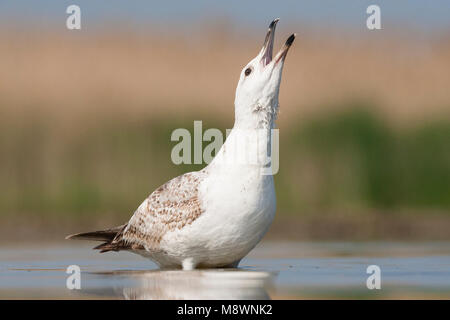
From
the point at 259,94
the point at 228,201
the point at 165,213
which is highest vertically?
the point at 259,94

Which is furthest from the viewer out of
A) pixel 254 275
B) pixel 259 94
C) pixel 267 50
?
pixel 267 50

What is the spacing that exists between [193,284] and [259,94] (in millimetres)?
1620

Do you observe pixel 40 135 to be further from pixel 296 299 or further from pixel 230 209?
pixel 296 299

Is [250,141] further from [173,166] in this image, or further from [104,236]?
[173,166]

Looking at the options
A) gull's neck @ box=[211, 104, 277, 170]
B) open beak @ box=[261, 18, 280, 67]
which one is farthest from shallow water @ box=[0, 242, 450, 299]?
open beak @ box=[261, 18, 280, 67]

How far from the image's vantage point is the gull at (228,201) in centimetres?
757

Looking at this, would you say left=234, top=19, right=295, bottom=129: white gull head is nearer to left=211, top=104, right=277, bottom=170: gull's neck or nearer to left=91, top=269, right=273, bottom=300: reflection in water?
left=211, top=104, right=277, bottom=170: gull's neck

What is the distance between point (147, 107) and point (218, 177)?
6.08 m

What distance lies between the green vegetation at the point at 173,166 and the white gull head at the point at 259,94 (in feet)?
15.7

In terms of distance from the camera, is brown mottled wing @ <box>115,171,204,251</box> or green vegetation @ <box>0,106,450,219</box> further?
green vegetation @ <box>0,106,450,219</box>

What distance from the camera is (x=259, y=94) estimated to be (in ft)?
25.9

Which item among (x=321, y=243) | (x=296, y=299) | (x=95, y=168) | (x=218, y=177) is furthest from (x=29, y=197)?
(x=296, y=299)

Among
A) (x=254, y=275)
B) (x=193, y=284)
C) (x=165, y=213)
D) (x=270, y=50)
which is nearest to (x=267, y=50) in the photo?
(x=270, y=50)

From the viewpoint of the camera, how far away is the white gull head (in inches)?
309
